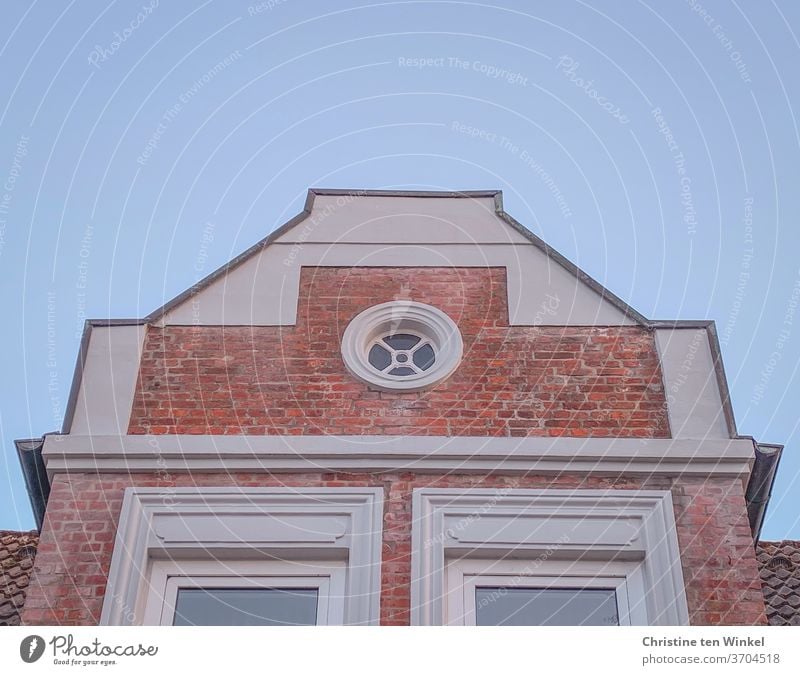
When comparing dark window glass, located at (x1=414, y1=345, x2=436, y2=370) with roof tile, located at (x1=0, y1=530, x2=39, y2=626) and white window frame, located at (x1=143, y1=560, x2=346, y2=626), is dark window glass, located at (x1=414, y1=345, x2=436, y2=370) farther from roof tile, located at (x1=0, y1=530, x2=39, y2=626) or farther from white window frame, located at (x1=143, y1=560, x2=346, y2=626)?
roof tile, located at (x1=0, y1=530, x2=39, y2=626)

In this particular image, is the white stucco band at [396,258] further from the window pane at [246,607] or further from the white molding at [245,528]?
the window pane at [246,607]

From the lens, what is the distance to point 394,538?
30.4ft

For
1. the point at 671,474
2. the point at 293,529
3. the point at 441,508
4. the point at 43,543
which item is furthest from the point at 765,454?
the point at 43,543

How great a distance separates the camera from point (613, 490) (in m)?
9.60

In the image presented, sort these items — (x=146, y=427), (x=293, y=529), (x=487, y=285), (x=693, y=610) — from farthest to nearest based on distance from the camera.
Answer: (x=487, y=285) → (x=146, y=427) → (x=293, y=529) → (x=693, y=610)

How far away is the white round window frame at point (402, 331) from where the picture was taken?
10266 millimetres

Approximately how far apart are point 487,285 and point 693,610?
3.27 metres

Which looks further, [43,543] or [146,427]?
[146,427]

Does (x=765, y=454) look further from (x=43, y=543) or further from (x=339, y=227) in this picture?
(x=43, y=543)

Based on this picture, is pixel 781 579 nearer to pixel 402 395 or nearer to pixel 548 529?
pixel 548 529

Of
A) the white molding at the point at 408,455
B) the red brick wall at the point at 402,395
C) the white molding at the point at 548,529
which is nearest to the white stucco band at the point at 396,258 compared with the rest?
the red brick wall at the point at 402,395

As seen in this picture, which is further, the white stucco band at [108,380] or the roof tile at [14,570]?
the roof tile at [14,570]

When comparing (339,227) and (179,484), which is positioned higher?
(339,227)

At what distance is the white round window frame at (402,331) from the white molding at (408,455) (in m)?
0.58
